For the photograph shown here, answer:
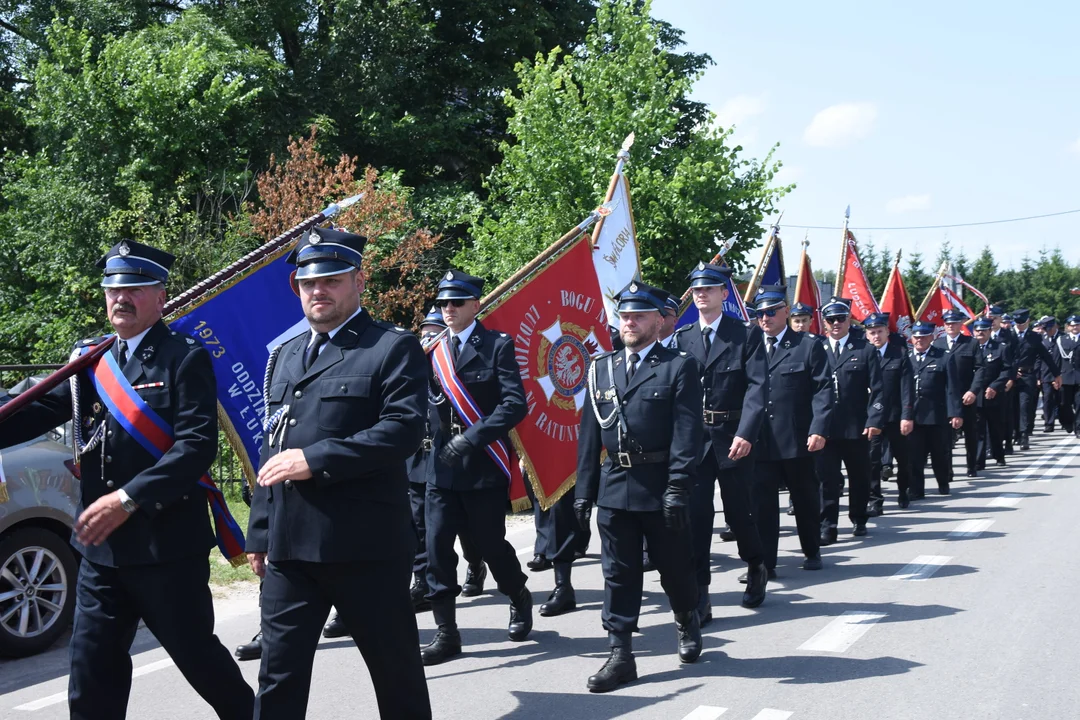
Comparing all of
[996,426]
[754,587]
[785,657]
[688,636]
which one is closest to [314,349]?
[688,636]

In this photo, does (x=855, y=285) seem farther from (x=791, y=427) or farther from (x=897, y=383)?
(x=791, y=427)

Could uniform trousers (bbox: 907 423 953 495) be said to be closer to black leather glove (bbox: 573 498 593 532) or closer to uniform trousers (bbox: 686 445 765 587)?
uniform trousers (bbox: 686 445 765 587)

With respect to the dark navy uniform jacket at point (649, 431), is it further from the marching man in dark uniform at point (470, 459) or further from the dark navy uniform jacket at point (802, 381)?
the dark navy uniform jacket at point (802, 381)

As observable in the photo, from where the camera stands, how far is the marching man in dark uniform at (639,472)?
5.38 metres

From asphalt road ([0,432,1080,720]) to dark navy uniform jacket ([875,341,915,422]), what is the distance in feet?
10.2

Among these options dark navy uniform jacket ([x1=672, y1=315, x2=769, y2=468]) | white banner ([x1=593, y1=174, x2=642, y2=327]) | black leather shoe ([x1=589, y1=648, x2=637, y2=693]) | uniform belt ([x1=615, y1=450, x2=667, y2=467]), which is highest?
white banner ([x1=593, y1=174, x2=642, y2=327])

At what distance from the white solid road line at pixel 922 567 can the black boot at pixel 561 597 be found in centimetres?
247

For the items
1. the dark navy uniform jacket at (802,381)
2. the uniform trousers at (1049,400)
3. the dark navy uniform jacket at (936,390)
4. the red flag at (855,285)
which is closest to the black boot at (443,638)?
the dark navy uniform jacket at (802,381)

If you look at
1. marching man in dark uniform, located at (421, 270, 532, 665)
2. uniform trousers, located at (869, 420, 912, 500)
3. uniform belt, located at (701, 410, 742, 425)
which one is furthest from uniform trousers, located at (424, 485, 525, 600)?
uniform trousers, located at (869, 420, 912, 500)

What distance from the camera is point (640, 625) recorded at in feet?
22.0

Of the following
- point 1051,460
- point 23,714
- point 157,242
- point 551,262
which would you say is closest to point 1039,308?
point 1051,460

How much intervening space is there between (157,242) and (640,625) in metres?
11.3

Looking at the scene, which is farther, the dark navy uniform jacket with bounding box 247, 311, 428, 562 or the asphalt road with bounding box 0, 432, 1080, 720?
the asphalt road with bounding box 0, 432, 1080, 720

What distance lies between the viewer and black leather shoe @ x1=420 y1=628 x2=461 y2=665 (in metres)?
5.84
